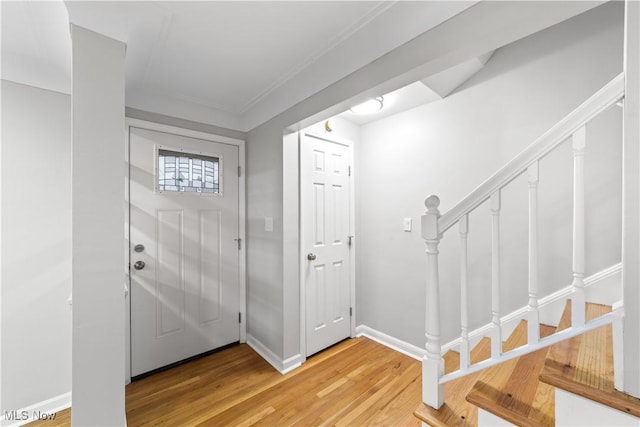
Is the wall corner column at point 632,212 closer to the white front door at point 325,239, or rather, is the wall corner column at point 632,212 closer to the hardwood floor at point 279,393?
the hardwood floor at point 279,393

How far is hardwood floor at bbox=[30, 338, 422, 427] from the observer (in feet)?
5.45

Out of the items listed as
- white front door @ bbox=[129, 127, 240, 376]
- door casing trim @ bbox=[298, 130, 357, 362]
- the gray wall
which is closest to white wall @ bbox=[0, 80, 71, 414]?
white front door @ bbox=[129, 127, 240, 376]

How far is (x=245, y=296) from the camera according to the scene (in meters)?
2.61

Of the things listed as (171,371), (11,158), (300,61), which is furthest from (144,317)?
(300,61)

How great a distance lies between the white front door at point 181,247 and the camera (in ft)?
6.76

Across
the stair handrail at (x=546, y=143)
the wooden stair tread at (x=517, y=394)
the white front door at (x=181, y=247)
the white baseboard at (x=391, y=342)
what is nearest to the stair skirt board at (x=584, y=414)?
the wooden stair tread at (x=517, y=394)

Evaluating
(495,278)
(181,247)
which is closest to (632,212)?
(495,278)

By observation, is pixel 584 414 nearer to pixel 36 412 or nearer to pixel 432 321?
pixel 432 321

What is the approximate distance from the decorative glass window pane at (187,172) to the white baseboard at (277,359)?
1.48m

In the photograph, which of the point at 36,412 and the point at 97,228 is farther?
the point at 36,412

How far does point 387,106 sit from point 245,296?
222 centimetres

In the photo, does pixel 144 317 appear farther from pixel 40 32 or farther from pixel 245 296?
pixel 40 32

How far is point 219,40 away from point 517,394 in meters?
2.28

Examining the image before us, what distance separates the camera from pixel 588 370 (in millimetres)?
920
